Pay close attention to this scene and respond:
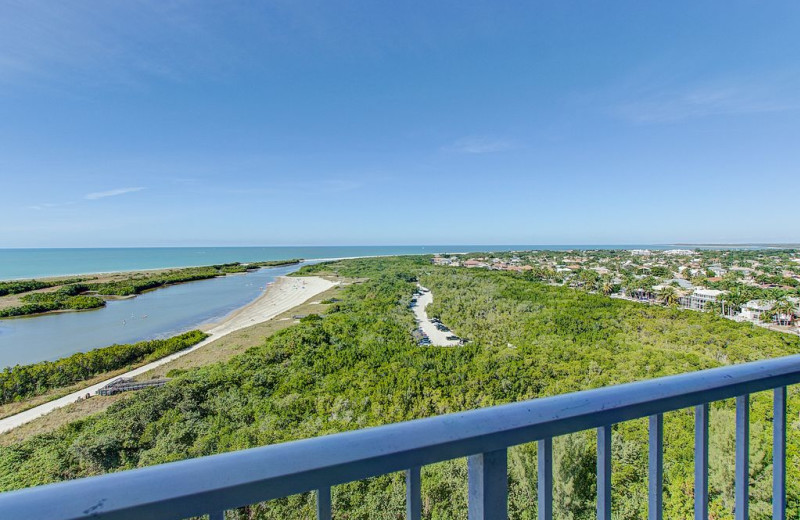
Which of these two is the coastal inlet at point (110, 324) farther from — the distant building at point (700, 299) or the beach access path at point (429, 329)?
the distant building at point (700, 299)

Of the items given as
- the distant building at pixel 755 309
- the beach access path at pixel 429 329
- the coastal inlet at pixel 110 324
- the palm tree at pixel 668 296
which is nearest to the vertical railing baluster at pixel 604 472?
the beach access path at pixel 429 329

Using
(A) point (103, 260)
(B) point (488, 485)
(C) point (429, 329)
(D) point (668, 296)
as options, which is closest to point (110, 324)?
(C) point (429, 329)

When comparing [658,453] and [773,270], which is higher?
[658,453]

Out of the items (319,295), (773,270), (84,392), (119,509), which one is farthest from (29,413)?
(773,270)

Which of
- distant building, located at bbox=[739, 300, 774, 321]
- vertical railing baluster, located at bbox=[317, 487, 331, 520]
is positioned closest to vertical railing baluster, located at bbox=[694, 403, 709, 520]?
vertical railing baluster, located at bbox=[317, 487, 331, 520]

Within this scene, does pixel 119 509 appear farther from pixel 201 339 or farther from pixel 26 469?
pixel 201 339
